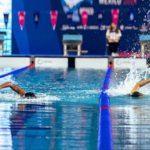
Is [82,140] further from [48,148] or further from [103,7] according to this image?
[103,7]

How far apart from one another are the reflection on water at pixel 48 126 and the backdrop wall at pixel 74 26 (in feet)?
28.7

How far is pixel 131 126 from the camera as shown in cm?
309

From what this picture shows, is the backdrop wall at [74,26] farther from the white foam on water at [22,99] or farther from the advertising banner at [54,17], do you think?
the white foam on water at [22,99]

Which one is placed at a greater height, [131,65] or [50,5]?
[50,5]

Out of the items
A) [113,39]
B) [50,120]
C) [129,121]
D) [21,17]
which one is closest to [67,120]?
[50,120]

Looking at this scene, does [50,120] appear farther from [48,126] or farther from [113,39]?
[113,39]

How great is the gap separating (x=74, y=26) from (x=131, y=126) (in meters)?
10.1

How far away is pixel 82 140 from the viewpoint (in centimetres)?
264

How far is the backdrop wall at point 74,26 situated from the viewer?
12.6 m

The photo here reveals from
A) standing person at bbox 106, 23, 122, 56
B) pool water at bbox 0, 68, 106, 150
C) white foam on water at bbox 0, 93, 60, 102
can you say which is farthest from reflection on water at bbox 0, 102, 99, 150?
standing person at bbox 106, 23, 122, 56

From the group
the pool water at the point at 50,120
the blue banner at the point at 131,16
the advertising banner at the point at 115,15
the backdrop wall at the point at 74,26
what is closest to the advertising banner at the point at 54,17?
the backdrop wall at the point at 74,26

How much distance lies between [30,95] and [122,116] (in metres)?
1.50

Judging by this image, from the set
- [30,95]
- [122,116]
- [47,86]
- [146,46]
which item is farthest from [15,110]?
[146,46]

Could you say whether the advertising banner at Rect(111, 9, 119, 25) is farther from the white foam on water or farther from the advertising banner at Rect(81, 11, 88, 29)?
the white foam on water
